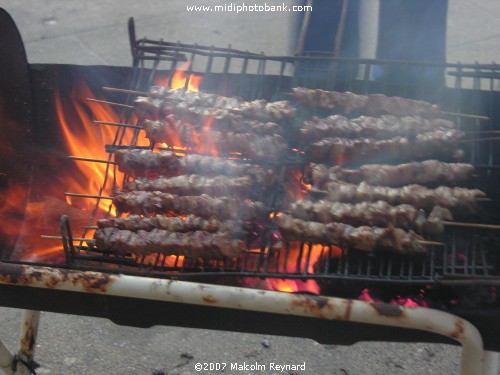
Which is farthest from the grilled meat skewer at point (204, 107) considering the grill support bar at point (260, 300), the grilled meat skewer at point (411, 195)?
the grill support bar at point (260, 300)

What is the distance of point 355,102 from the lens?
367cm

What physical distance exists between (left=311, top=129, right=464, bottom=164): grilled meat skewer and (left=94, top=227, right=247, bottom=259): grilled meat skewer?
0.95m

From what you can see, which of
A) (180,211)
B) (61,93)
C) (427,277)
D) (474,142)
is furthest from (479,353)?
(61,93)

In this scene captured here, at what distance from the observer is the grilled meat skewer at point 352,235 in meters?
2.80

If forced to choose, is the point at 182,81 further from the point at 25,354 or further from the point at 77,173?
the point at 25,354

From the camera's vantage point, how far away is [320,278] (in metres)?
2.57

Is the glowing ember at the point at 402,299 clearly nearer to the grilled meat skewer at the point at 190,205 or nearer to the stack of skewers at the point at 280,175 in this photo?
the stack of skewers at the point at 280,175

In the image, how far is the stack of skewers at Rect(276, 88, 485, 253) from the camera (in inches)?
114

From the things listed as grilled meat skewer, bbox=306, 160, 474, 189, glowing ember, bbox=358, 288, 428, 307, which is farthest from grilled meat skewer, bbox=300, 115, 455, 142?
glowing ember, bbox=358, 288, 428, 307

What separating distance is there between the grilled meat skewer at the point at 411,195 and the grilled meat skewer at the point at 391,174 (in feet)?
0.24

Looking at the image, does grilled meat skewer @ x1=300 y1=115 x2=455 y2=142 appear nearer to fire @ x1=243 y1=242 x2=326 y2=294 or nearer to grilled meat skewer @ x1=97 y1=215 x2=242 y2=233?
fire @ x1=243 y1=242 x2=326 y2=294

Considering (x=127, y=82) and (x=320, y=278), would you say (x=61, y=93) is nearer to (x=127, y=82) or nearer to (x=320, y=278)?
(x=127, y=82)

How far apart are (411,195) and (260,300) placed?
1.25 metres

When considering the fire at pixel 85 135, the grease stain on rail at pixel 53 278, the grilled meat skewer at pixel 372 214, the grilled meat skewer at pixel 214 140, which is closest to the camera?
the grease stain on rail at pixel 53 278
